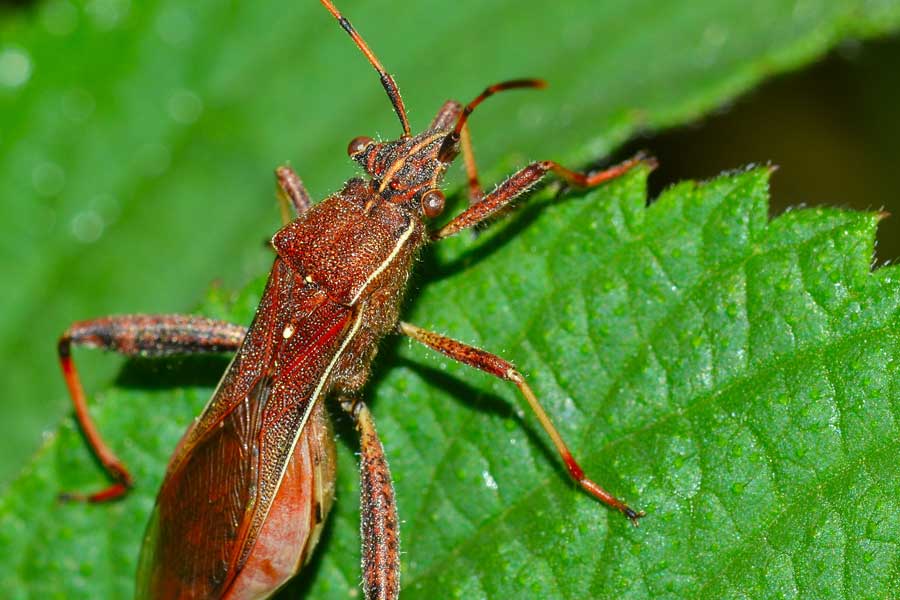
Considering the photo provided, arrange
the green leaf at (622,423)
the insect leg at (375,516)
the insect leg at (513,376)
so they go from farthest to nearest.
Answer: the insect leg at (375,516)
the insect leg at (513,376)
the green leaf at (622,423)

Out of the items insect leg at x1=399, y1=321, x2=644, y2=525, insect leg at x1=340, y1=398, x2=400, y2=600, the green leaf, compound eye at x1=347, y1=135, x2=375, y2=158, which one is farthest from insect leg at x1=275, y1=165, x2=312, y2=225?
insect leg at x1=340, y1=398, x2=400, y2=600

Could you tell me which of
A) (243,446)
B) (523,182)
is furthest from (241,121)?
(243,446)

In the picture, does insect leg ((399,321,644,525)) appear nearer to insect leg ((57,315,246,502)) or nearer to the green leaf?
the green leaf

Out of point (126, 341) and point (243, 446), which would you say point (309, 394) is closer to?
point (243, 446)

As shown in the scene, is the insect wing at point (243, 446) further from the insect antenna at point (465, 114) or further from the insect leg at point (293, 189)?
the insect antenna at point (465, 114)

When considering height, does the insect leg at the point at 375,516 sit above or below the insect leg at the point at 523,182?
below

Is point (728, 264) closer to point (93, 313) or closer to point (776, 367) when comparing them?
point (776, 367)

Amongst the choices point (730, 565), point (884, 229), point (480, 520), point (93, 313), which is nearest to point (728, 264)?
point (730, 565)

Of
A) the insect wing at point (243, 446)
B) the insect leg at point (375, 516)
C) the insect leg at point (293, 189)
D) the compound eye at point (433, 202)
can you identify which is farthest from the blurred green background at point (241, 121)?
the insect leg at point (375, 516)
